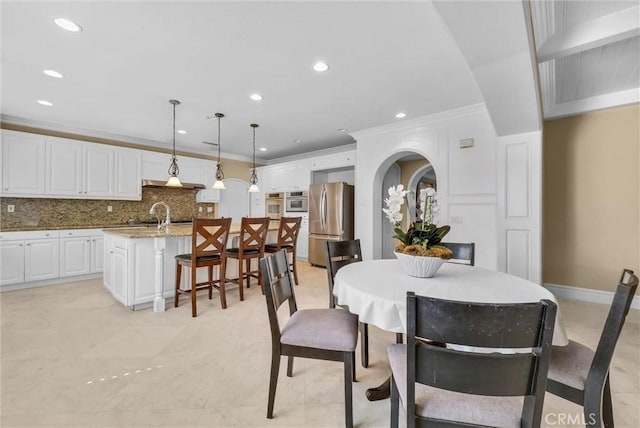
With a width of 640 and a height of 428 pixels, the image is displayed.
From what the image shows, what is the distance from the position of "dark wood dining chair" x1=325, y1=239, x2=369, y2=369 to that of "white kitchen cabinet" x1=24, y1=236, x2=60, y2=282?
177 inches

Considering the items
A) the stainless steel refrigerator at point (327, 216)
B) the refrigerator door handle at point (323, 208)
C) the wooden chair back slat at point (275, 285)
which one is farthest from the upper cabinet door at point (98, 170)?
the wooden chair back slat at point (275, 285)

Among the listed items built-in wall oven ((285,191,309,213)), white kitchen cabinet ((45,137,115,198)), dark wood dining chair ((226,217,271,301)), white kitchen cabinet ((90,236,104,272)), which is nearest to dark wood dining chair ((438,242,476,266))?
dark wood dining chair ((226,217,271,301))

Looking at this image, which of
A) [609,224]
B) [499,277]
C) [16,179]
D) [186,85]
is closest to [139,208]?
[16,179]

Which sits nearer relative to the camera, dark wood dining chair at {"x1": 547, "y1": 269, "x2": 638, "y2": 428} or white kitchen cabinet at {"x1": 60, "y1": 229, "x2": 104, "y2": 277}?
dark wood dining chair at {"x1": 547, "y1": 269, "x2": 638, "y2": 428}

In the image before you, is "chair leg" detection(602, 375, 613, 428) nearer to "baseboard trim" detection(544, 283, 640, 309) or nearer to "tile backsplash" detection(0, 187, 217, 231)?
"baseboard trim" detection(544, 283, 640, 309)

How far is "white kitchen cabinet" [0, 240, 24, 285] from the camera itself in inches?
150

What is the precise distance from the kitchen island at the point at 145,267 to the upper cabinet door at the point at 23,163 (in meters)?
1.93

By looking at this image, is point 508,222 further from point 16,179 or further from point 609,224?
point 16,179

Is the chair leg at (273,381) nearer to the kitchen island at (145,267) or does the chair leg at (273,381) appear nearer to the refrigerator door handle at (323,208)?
the kitchen island at (145,267)

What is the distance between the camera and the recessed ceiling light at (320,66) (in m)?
2.62

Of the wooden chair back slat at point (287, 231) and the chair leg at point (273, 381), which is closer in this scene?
the chair leg at point (273, 381)

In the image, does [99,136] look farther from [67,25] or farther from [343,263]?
[343,263]

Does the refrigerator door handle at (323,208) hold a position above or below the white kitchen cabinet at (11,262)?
above

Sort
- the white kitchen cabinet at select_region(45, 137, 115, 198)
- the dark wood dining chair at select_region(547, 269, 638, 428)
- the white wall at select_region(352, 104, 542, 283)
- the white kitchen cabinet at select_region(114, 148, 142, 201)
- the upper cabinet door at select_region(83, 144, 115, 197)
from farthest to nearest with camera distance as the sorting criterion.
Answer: the white kitchen cabinet at select_region(114, 148, 142, 201) → the upper cabinet door at select_region(83, 144, 115, 197) → the white kitchen cabinet at select_region(45, 137, 115, 198) → the white wall at select_region(352, 104, 542, 283) → the dark wood dining chair at select_region(547, 269, 638, 428)
